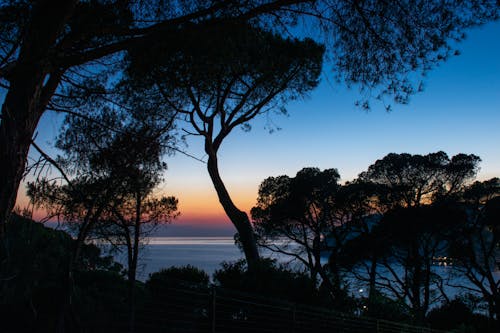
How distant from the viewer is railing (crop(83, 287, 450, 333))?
14.1 feet

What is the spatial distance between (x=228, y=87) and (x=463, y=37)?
18.7 feet

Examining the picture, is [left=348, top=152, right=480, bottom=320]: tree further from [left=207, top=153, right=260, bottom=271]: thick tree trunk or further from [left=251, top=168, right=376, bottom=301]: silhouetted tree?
[left=207, top=153, right=260, bottom=271]: thick tree trunk

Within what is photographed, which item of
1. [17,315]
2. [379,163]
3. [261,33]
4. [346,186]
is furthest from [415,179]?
[17,315]

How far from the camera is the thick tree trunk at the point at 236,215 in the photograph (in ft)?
27.1

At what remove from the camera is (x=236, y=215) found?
8.49 m

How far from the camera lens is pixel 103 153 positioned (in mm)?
5348

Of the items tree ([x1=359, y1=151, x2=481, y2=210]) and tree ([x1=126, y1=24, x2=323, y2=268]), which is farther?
tree ([x1=359, y1=151, x2=481, y2=210])

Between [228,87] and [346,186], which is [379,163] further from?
[228,87]

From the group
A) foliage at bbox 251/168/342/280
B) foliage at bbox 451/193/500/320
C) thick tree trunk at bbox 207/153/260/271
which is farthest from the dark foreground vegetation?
foliage at bbox 451/193/500/320

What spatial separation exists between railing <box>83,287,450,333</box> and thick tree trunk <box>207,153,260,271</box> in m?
2.33

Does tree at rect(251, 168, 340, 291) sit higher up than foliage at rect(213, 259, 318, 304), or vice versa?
tree at rect(251, 168, 340, 291)

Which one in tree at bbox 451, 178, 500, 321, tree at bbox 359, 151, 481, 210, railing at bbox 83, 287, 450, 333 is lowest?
railing at bbox 83, 287, 450, 333

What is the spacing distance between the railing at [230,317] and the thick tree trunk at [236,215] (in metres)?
2.33

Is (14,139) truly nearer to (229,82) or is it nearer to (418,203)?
(229,82)
